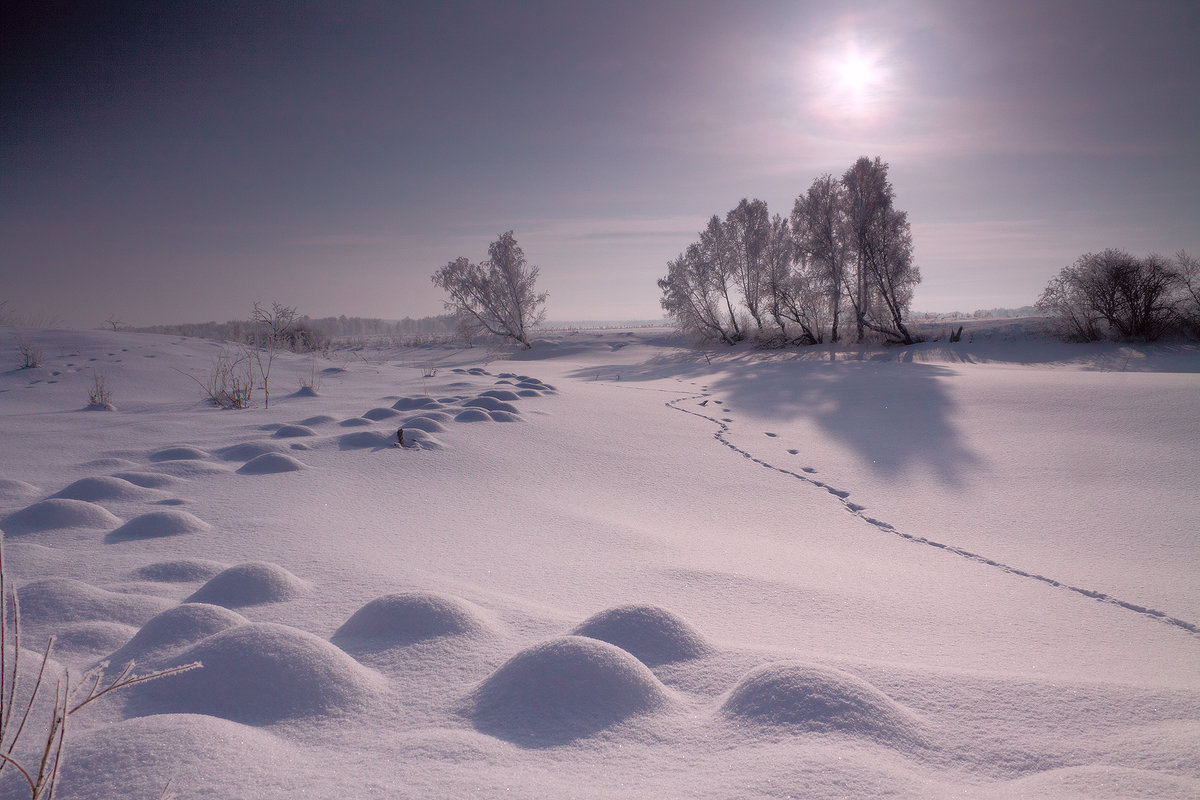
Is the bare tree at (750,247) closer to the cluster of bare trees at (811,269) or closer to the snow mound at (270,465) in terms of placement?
the cluster of bare trees at (811,269)

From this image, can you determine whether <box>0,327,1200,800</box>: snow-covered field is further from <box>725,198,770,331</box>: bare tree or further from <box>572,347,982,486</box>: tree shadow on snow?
<box>725,198,770,331</box>: bare tree

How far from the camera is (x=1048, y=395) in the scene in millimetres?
7070

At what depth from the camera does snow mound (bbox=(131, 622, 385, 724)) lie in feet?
4.32

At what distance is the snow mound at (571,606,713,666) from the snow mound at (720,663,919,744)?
0.27m

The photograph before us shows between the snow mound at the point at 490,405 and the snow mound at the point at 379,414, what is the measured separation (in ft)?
2.60

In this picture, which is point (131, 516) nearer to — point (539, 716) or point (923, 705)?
point (539, 716)

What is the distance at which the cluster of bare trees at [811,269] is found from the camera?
1670 centimetres

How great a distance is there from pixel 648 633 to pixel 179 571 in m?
1.79

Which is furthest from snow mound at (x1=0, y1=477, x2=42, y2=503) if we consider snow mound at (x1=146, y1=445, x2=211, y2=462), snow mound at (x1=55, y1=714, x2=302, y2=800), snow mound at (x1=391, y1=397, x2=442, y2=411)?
snow mound at (x1=391, y1=397, x2=442, y2=411)

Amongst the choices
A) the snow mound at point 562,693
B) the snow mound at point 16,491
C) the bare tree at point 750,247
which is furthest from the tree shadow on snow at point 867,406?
the bare tree at point 750,247

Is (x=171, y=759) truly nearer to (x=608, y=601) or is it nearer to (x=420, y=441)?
(x=608, y=601)

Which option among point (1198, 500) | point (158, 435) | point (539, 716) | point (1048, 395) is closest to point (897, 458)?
point (1198, 500)

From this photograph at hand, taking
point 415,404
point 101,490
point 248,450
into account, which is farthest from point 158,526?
point 415,404

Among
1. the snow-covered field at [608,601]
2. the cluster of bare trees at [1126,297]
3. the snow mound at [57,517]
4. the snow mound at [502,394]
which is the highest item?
the cluster of bare trees at [1126,297]
